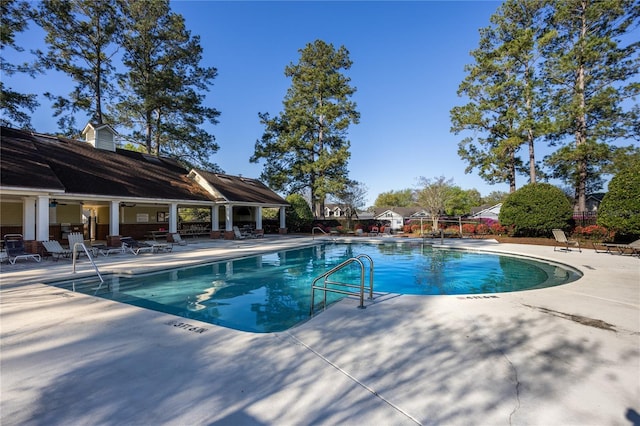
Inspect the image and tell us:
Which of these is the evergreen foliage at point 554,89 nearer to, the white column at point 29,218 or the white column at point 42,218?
the white column at point 42,218

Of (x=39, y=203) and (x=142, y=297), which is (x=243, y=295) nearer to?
(x=142, y=297)

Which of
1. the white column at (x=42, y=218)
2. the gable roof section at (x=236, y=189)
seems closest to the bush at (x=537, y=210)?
the gable roof section at (x=236, y=189)

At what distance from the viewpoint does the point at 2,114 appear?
21297mm

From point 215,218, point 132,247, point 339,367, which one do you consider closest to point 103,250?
point 132,247

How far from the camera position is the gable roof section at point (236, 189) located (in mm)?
22717

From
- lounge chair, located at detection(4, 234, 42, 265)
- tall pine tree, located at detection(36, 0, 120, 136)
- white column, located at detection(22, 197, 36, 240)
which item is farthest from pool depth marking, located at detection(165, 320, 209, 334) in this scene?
tall pine tree, located at detection(36, 0, 120, 136)

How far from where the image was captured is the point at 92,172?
16.9m

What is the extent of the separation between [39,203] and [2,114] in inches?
596

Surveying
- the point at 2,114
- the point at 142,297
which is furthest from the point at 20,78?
the point at 142,297

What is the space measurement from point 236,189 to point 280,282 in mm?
16577

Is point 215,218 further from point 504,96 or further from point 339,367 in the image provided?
point 504,96

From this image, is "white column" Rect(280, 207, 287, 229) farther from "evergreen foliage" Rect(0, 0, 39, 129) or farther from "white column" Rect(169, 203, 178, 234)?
"evergreen foliage" Rect(0, 0, 39, 129)

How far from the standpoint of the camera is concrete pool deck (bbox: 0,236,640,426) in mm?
2703

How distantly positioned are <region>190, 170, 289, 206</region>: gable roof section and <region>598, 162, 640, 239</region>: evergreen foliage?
72.0 ft
